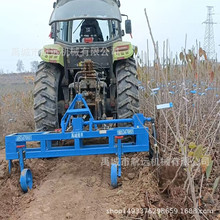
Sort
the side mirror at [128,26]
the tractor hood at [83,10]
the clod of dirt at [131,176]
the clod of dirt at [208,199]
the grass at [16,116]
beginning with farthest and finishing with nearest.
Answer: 1. the grass at [16,116]
2. the side mirror at [128,26]
3. the tractor hood at [83,10]
4. the clod of dirt at [131,176]
5. the clod of dirt at [208,199]

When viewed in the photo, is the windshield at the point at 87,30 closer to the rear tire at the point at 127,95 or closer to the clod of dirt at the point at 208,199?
the rear tire at the point at 127,95

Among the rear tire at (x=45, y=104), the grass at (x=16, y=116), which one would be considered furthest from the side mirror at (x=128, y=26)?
the grass at (x=16, y=116)

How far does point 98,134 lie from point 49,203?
822 millimetres

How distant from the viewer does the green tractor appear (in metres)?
3.58

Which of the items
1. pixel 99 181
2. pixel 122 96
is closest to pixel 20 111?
pixel 122 96

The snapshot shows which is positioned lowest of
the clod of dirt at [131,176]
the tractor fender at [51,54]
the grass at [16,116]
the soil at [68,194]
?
the soil at [68,194]

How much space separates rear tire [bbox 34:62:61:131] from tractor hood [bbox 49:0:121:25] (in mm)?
918

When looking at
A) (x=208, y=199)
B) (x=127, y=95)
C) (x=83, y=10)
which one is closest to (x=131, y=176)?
(x=208, y=199)

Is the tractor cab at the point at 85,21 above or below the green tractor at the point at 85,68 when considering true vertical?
above

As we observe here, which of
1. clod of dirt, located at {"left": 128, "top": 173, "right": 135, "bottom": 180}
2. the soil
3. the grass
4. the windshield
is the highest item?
the windshield

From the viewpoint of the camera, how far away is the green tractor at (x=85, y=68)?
358cm

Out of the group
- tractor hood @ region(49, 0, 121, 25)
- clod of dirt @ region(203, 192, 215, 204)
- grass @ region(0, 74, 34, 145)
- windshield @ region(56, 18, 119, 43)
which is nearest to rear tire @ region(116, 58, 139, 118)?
tractor hood @ region(49, 0, 121, 25)

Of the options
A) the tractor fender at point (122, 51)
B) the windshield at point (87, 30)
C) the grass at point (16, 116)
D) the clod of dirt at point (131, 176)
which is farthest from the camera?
the grass at point (16, 116)

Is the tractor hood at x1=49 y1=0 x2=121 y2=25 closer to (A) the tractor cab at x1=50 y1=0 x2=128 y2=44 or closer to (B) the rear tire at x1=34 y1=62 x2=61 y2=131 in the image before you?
(A) the tractor cab at x1=50 y1=0 x2=128 y2=44
